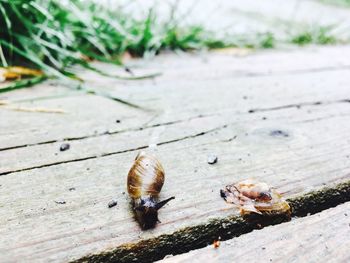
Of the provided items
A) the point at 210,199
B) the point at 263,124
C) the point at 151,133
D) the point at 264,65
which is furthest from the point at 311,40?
the point at 210,199

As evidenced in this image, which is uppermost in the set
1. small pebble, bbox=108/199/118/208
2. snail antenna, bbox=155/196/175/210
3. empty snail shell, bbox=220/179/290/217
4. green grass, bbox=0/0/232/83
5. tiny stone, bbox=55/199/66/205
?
empty snail shell, bbox=220/179/290/217

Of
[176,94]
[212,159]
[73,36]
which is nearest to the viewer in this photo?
[212,159]

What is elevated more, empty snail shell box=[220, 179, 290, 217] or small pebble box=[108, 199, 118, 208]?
empty snail shell box=[220, 179, 290, 217]

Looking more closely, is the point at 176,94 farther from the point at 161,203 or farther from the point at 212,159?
the point at 161,203

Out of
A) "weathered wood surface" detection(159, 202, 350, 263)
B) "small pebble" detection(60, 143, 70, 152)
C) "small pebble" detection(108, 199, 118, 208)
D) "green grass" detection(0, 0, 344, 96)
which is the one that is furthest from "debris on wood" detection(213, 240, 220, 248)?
"green grass" detection(0, 0, 344, 96)

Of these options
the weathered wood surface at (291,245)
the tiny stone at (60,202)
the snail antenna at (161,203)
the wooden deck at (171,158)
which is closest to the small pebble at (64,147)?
the wooden deck at (171,158)

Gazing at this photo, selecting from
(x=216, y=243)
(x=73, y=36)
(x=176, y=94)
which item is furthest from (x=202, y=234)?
(x=73, y=36)

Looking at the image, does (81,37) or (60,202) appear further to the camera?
(81,37)

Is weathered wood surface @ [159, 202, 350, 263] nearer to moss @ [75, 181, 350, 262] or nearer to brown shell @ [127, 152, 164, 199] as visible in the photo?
moss @ [75, 181, 350, 262]
